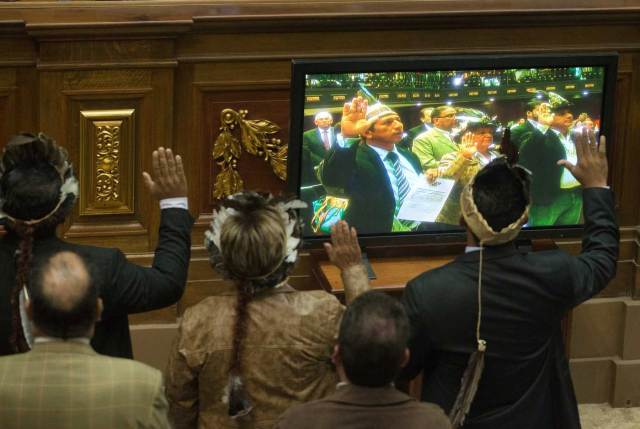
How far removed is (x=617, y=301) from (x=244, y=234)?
2.47 meters

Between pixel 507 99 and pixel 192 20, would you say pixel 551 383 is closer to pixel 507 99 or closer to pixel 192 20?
pixel 507 99

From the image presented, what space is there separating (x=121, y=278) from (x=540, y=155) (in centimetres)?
191

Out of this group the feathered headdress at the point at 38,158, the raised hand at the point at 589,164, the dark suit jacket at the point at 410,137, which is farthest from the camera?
the dark suit jacket at the point at 410,137

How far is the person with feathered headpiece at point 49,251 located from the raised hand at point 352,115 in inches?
45.1

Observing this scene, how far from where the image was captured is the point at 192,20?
4.50 meters

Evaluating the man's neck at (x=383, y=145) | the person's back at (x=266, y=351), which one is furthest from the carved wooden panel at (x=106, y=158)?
the person's back at (x=266, y=351)

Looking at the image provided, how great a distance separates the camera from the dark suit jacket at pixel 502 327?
10.9 ft

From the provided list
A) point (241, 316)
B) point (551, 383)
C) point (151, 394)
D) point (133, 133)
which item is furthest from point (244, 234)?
point (133, 133)

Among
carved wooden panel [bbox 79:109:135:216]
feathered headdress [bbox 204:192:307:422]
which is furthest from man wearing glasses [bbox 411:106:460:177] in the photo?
feathered headdress [bbox 204:192:307:422]

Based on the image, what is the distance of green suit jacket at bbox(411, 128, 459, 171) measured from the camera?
4539 millimetres

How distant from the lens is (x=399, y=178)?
4.55 metres

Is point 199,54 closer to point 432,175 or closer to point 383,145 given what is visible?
point 383,145

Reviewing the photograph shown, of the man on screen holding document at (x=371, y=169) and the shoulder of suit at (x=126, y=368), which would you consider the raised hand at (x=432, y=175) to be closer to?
the man on screen holding document at (x=371, y=169)

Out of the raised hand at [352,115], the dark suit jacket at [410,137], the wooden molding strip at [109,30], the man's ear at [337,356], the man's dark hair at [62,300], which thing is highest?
the wooden molding strip at [109,30]
